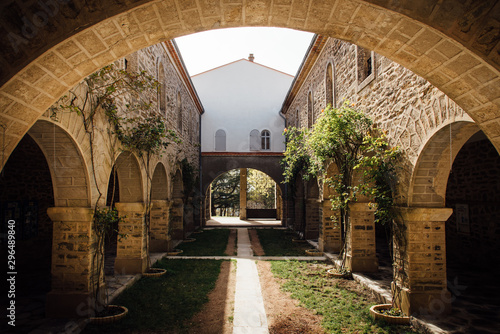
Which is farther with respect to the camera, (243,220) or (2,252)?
(243,220)

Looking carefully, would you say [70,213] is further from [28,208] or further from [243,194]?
[243,194]

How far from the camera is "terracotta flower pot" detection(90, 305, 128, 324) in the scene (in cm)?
479

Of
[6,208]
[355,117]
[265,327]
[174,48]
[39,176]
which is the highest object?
[174,48]

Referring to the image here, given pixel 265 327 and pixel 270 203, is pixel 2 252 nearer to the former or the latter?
pixel 265 327

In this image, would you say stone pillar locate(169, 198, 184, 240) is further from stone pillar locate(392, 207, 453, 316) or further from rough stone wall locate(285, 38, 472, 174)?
stone pillar locate(392, 207, 453, 316)

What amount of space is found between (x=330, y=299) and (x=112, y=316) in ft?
12.5

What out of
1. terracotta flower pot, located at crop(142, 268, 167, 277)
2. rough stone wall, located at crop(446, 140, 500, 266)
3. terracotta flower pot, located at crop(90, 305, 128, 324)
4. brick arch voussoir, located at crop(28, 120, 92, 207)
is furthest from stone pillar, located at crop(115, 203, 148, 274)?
rough stone wall, located at crop(446, 140, 500, 266)

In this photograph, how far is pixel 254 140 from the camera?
2047 centimetres

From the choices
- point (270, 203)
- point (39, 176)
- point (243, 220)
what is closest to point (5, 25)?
point (39, 176)

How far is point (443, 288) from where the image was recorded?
486 cm

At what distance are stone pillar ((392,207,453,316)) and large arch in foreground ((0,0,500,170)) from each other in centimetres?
277

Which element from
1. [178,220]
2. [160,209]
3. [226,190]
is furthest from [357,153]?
[226,190]

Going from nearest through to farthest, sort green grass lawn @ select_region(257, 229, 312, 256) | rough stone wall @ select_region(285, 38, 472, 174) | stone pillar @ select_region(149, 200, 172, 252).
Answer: rough stone wall @ select_region(285, 38, 472, 174)
stone pillar @ select_region(149, 200, 172, 252)
green grass lawn @ select_region(257, 229, 312, 256)

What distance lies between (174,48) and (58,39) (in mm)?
9310
